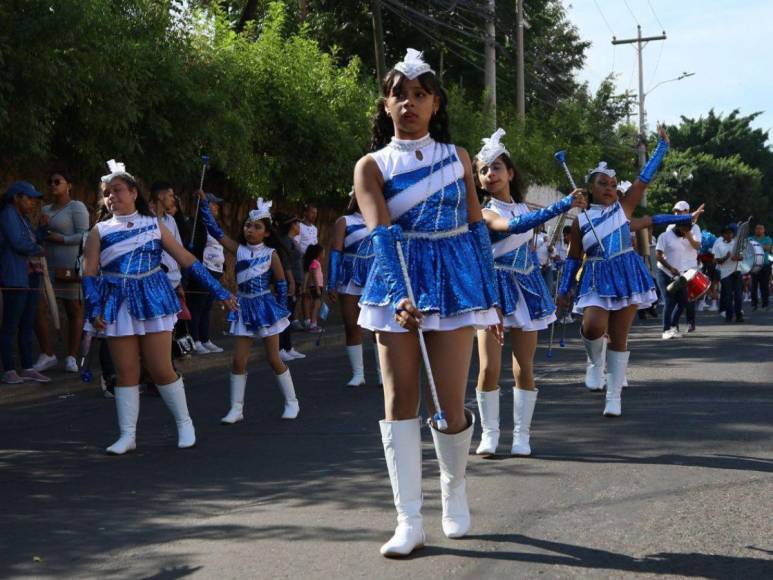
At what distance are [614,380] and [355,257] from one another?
3393 mm

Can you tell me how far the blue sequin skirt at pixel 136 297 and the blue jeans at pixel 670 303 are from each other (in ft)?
36.2

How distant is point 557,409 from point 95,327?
12.7 feet

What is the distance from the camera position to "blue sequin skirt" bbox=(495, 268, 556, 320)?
761 centimetres

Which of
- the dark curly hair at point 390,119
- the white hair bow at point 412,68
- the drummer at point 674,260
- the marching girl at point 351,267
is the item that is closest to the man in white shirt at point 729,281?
the drummer at point 674,260

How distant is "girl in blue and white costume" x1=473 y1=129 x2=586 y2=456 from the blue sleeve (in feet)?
3.03

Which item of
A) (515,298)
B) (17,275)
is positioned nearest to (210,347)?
(17,275)

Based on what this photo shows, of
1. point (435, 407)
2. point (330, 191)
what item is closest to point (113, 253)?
point (435, 407)

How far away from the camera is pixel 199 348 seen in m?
15.0

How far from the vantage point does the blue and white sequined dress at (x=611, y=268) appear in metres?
9.20

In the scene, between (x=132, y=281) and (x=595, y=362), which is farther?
(x=595, y=362)

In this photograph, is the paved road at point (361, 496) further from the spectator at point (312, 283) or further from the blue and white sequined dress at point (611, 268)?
the spectator at point (312, 283)

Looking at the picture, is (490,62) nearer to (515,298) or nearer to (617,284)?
(617,284)

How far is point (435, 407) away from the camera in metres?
5.20

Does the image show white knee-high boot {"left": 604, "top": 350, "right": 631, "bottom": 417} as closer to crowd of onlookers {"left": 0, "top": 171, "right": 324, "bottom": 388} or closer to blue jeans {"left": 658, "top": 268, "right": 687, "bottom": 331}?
crowd of onlookers {"left": 0, "top": 171, "right": 324, "bottom": 388}
